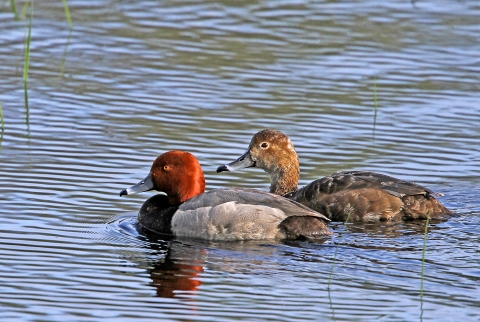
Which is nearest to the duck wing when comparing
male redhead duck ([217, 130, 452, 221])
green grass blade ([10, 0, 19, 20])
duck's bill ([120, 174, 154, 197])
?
male redhead duck ([217, 130, 452, 221])

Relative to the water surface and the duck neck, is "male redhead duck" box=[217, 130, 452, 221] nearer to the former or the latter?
the water surface

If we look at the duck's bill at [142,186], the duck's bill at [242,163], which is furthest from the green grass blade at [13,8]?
the duck's bill at [142,186]

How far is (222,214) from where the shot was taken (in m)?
9.05

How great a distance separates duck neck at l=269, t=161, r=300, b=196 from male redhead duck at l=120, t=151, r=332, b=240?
51.2 inches

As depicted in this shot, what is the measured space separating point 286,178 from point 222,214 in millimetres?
1715

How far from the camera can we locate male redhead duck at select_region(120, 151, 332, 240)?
896 cm

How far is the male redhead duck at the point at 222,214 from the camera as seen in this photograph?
8.96 m

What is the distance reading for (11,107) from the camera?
1252 centimetres

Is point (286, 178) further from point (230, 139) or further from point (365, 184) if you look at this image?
point (230, 139)

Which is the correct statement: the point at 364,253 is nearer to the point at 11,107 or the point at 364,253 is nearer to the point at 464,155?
the point at 464,155

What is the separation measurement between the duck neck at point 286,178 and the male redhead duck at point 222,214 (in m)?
1.30

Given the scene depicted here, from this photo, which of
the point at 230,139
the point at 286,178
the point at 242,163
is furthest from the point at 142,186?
the point at 230,139

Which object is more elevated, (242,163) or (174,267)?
(242,163)

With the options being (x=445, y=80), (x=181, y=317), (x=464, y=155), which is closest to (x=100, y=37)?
(x=445, y=80)
